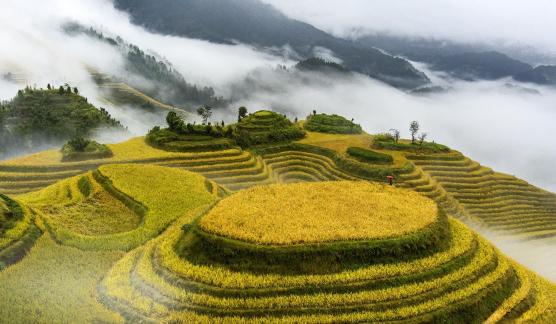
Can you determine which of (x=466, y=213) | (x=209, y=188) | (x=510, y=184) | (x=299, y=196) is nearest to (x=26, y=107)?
(x=209, y=188)

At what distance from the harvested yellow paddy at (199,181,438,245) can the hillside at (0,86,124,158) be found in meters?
79.3

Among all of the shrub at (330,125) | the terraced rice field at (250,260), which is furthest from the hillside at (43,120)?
the terraced rice field at (250,260)

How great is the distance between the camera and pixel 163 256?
2328 cm

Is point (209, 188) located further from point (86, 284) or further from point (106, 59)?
point (106, 59)

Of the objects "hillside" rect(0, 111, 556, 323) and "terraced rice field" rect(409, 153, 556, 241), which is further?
"terraced rice field" rect(409, 153, 556, 241)

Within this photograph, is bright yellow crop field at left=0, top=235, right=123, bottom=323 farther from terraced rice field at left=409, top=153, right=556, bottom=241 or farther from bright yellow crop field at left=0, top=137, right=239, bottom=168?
terraced rice field at left=409, top=153, right=556, bottom=241

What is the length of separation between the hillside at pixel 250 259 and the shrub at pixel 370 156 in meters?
24.8

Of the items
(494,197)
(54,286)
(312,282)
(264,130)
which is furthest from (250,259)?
(264,130)

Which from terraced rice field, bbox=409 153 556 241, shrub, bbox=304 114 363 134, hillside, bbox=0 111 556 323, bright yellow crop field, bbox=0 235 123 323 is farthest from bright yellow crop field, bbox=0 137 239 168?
terraced rice field, bbox=409 153 556 241

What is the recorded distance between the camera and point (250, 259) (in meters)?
22.2

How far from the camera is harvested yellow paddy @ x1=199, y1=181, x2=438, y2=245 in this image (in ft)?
78.2

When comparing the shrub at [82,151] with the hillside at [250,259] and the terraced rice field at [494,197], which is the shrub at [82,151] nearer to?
the hillside at [250,259]

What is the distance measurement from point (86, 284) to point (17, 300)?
316 centimetres

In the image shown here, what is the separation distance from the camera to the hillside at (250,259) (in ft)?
63.9
